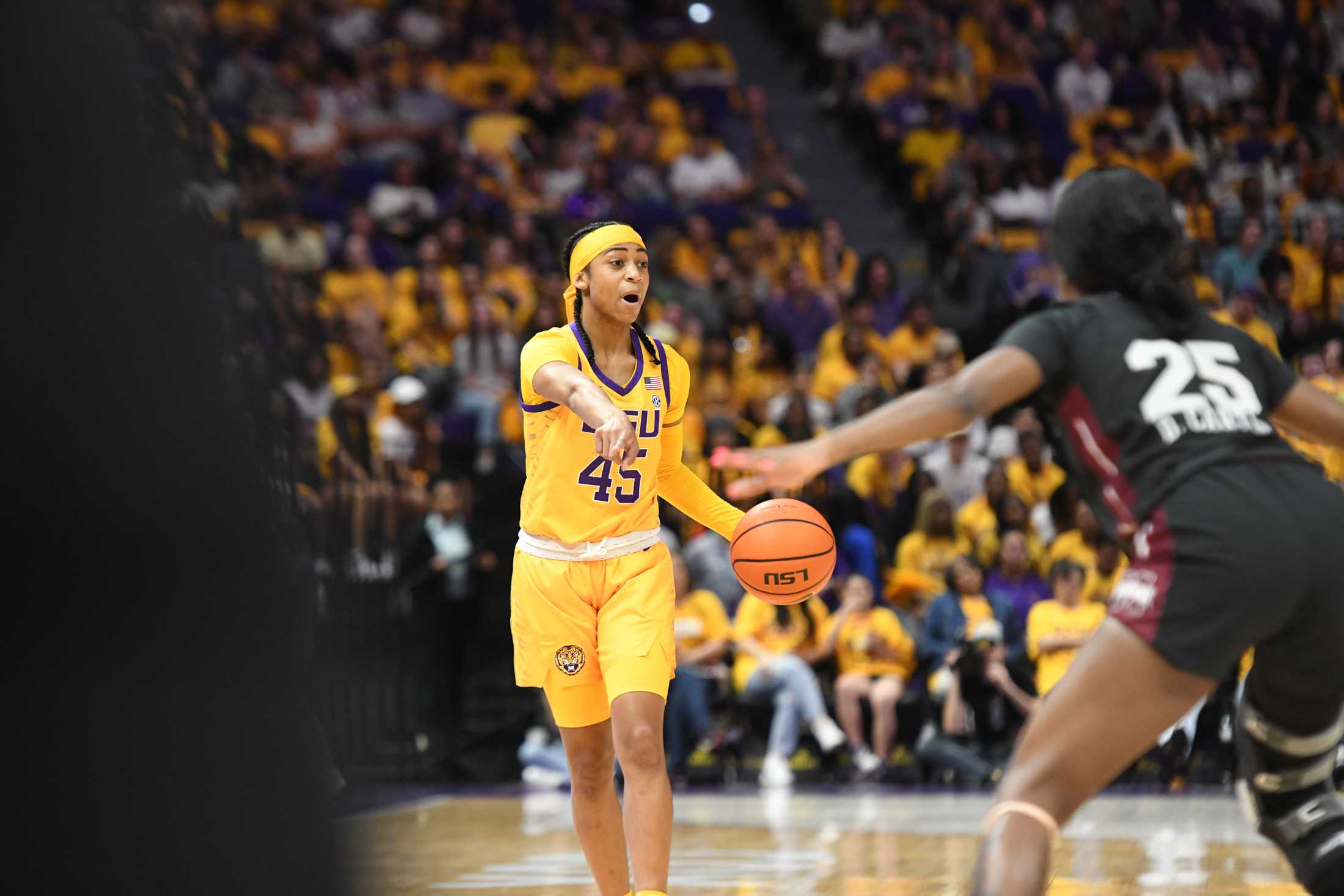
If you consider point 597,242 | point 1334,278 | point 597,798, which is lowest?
point 597,798

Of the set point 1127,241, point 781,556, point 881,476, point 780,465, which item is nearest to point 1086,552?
point 881,476

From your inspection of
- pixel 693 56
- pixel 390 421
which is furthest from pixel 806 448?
pixel 693 56

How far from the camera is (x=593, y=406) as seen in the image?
4.52 metres

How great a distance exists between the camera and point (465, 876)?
24.0ft

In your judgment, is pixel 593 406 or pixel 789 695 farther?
pixel 789 695

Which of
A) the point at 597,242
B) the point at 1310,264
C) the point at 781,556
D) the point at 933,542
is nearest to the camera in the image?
the point at 781,556

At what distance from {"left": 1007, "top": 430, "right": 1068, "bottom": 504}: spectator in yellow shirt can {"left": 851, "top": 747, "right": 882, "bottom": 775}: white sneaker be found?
247 cm

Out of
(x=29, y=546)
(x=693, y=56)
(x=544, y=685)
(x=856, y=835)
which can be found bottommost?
(x=856, y=835)

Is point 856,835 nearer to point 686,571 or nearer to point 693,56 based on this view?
point 686,571

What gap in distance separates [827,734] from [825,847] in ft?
9.79

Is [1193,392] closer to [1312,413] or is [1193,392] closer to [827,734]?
[1312,413]

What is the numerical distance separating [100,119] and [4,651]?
54 centimetres

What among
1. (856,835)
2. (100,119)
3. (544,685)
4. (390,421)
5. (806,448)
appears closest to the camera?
(100,119)

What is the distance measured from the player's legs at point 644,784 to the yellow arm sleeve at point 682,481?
77 centimetres
